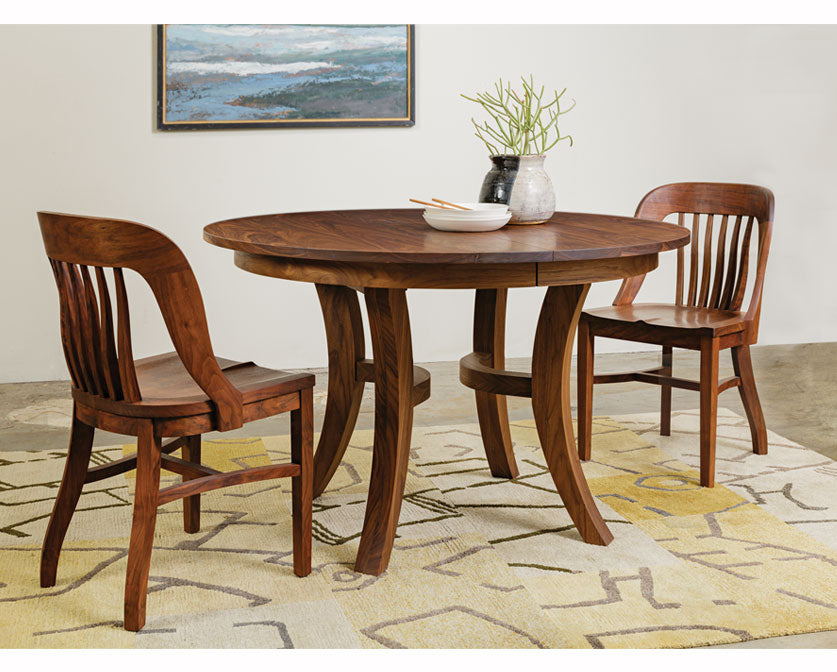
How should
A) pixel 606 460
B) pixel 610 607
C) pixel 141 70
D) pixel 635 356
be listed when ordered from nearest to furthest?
pixel 610 607, pixel 606 460, pixel 141 70, pixel 635 356

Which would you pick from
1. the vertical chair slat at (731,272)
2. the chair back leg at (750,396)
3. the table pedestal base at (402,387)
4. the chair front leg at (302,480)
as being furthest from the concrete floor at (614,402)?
the chair front leg at (302,480)

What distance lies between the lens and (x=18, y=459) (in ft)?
11.0

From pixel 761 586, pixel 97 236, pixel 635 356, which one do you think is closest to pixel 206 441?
pixel 97 236

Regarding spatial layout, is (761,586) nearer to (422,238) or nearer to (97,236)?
(422,238)

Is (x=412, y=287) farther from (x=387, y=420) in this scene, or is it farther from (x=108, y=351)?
(x=108, y=351)

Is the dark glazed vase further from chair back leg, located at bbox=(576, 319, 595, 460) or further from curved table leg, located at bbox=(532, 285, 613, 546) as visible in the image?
chair back leg, located at bbox=(576, 319, 595, 460)

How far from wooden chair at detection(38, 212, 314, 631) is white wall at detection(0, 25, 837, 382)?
7.95ft

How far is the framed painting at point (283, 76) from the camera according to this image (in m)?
4.46

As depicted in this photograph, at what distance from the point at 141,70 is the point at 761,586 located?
3.59 metres

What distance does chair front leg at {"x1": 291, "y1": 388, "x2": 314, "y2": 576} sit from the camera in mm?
2332

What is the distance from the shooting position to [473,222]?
8.57 ft

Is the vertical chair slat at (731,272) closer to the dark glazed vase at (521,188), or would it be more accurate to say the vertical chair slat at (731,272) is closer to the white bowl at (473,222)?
the dark glazed vase at (521,188)

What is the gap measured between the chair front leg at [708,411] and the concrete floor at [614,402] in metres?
0.64

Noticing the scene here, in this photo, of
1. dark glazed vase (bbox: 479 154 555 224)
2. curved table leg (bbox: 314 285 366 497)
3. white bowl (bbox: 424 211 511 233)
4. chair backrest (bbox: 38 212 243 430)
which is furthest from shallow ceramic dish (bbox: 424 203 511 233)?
chair backrest (bbox: 38 212 243 430)
